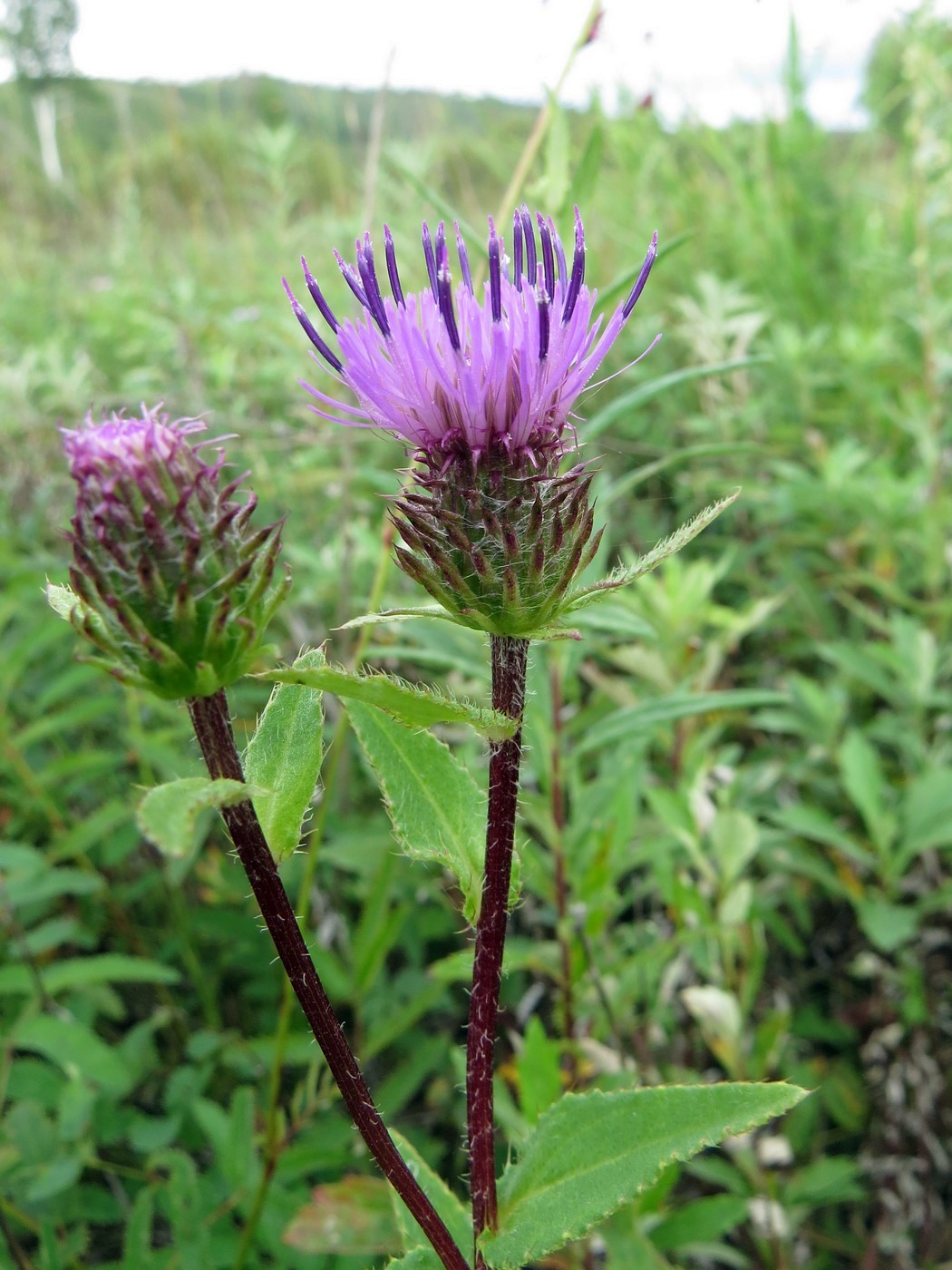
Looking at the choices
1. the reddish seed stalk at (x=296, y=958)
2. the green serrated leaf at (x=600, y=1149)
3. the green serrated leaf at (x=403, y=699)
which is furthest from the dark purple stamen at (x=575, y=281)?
the green serrated leaf at (x=600, y=1149)

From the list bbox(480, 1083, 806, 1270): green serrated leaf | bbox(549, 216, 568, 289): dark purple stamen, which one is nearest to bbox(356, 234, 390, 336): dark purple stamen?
bbox(549, 216, 568, 289): dark purple stamen

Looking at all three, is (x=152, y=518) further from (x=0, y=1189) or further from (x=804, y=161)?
(x=804, y=161)

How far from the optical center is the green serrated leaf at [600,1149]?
3.14 ft

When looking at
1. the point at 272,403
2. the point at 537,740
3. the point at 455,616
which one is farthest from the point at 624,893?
the point at 272,403

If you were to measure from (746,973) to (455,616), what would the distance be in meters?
1.41

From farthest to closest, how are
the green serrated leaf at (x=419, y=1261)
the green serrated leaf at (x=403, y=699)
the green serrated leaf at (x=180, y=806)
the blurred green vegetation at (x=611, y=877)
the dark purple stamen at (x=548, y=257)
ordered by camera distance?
the blurred green vegetation at (x=611, y=877) < the dark purple stamen at (x=548, y=257) < the green serrated leaf at (x=419, y=1261) < the green serrated leaf at (x=403, y=699) < the green serrated leaf at (x=180, y=806)

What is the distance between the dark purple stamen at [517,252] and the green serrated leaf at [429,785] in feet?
1.85

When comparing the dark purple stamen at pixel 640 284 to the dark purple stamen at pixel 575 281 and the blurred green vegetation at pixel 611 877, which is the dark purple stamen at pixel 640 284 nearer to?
the dark purple stamen at pixel 575 281

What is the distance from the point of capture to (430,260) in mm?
1183

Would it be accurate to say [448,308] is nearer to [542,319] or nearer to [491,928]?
[542,319]

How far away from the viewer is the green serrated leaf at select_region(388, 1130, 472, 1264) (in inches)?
45.9

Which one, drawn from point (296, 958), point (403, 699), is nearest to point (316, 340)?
point (403, 699)

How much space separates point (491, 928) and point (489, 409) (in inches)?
23.9

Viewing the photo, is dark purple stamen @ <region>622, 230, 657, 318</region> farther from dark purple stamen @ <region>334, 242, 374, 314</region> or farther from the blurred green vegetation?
the blurred green vegetation
